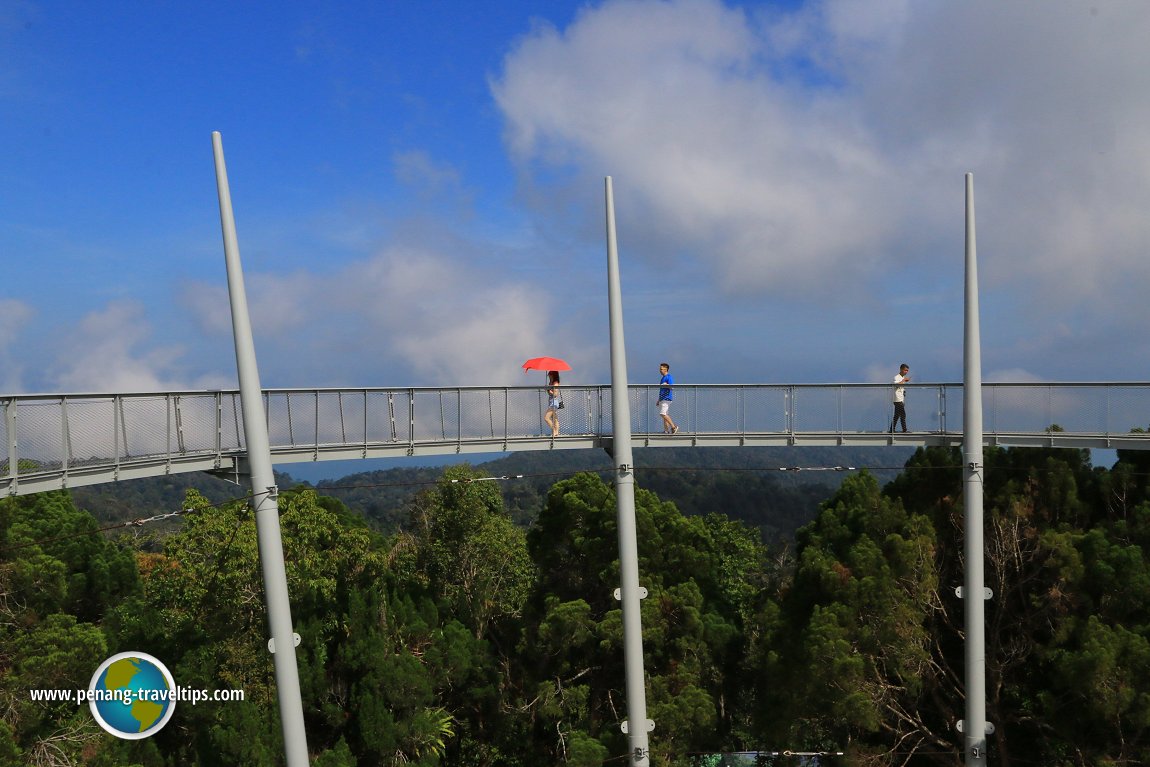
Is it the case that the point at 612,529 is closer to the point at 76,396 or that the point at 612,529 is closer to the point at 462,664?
the point at 462,664

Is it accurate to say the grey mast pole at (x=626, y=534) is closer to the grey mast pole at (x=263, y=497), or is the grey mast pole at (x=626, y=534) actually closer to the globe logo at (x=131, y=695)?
the grey mast pole at (x=263, y=497)

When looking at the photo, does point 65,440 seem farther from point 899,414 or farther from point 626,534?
point 899,414

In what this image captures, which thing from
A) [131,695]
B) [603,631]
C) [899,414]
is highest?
[899,414]

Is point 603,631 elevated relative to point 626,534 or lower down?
lower down

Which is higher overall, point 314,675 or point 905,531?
point 905,531

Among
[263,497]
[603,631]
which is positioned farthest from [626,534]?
[603,631]

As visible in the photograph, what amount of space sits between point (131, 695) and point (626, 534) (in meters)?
16.1

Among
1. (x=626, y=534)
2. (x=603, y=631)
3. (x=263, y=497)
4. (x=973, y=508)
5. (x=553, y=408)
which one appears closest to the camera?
(x=263, y=497)

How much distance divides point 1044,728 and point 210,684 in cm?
2351

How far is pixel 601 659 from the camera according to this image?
3619cm

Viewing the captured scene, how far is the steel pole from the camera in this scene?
18547mm

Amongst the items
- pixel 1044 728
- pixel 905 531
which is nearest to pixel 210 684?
pixel 905 531

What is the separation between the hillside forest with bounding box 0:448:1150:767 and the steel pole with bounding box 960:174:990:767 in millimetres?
7855

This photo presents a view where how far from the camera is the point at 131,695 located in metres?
26.6
